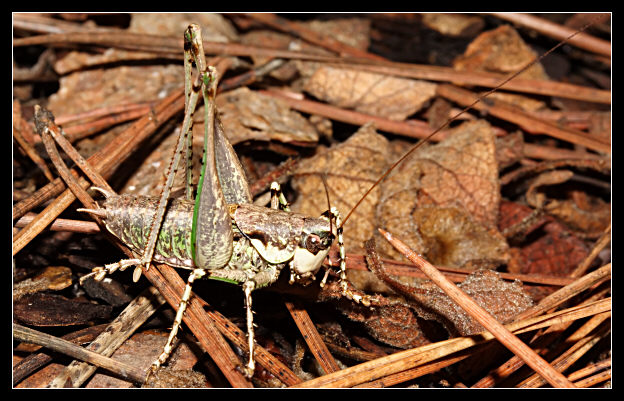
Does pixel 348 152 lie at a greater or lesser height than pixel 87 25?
lesser

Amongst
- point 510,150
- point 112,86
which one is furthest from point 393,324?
point 112,86

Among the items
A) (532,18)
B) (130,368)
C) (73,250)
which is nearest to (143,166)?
(73,250)

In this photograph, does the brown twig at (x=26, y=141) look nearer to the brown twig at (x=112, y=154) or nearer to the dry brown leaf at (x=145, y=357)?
the brown twig at (x=112, y=154)

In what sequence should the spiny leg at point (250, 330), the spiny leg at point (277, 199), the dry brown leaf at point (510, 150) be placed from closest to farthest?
the spiny leg at point (250, 330) → the spiny leg at point (277, 199) → the dry brown leaf at point (510, 150)

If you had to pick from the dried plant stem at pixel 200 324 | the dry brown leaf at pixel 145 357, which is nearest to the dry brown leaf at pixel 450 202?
the dried plant stem at pixel 200 324

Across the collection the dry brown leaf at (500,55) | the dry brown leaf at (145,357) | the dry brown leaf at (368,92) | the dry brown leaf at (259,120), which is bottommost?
the dry brown leaf at (145,357)

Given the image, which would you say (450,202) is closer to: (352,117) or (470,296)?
(470,296)

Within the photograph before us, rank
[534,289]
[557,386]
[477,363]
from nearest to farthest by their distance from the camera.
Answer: [557,386] → [477,363] → [534,289]

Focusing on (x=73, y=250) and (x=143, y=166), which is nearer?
(x=73, y=250)

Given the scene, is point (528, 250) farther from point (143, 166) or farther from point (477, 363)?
point (143, 166)
